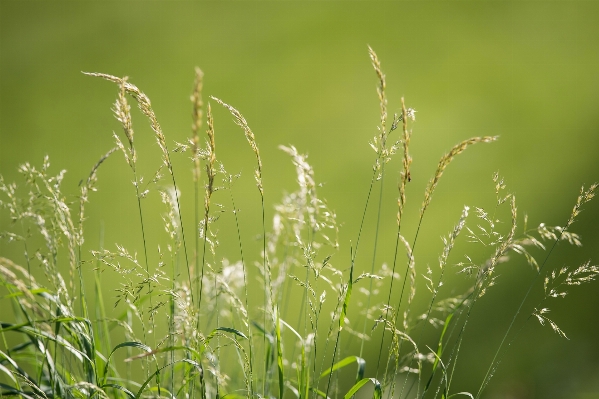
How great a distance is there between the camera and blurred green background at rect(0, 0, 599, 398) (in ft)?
17.3

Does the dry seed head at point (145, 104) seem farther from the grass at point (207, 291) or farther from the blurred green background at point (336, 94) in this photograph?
the blurred green background at point (336, 94)

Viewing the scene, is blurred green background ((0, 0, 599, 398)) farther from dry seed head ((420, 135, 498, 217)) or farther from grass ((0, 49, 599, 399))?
dry seed head ((420, 135, 498, 217))

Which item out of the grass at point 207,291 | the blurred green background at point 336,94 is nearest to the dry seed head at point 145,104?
the grass at point 207,291

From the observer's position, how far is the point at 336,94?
6.82 metres

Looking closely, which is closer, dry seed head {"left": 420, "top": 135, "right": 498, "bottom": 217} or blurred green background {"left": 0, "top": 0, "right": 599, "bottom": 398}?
dry seed head {"left": 420, "top": 135, "right": 498, "bottom": 217}

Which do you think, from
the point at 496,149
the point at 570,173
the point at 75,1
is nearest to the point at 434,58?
the point at 496,149

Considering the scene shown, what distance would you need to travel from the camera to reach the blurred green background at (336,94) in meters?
5.27

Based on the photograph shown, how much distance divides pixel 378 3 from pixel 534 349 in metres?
5.47

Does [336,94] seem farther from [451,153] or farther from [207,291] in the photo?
[451,153]

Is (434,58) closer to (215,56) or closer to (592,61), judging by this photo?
(592,61)

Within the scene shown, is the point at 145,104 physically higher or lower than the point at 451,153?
higher

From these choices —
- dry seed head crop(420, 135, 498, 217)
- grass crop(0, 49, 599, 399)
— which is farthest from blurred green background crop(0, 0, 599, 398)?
dry seed head crop(420, 135, 498, 217)

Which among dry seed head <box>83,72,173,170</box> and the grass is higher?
dry seed head <box>83,72,173,170</box>

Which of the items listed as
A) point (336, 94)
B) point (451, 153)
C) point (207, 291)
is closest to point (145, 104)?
point (451, 153)
